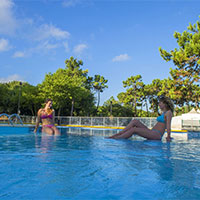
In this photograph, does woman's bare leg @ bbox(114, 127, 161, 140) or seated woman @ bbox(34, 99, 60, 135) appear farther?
seated woman @ bbox(34, 99, 60, 135)

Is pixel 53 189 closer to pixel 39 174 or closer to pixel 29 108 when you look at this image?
pixel 39 174

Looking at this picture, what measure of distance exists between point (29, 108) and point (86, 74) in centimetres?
1554

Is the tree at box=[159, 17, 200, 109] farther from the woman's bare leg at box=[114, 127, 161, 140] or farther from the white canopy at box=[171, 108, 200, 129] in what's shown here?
the woman's bare leg at box=[114, 127, 161, 140]

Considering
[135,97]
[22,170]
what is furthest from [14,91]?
[22,170]

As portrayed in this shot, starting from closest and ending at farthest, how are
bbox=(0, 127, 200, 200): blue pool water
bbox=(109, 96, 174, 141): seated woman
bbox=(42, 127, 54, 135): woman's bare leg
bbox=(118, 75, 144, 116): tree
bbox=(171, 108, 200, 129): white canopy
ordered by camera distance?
bbox=(0, 127, 200, 200): blue pool water, bbox=(109, 96, 174, 141): seated woman, bbox=(42, 127, 54, 135): woman's bare leg, bbox=(171, 108, 200, 129): white canopy, bbox=(118, 75, 144, 116): tree

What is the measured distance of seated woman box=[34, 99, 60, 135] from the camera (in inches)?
354

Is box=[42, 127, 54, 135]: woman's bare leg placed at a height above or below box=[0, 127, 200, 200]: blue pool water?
above

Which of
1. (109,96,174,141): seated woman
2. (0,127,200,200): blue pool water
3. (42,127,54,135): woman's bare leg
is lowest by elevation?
(0,127,200,200): blue pool water

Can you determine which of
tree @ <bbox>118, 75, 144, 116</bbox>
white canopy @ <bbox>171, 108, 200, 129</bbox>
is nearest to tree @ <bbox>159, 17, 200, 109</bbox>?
white canopy @ <bbox>171, 108, 200, 129</bbox>

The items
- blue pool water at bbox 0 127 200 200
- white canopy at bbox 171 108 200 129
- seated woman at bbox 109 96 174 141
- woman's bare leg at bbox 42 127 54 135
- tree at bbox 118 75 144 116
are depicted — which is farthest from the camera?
tree at bbox 118 75 144 116

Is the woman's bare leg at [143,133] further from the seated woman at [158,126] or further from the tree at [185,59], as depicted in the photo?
the tree at [185,59]

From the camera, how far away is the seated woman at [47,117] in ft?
29.5

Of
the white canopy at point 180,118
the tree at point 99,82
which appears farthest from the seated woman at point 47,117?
the tree at point 99,82

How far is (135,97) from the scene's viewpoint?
1766 inches
